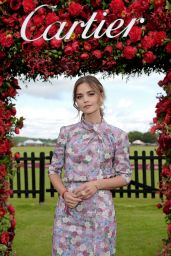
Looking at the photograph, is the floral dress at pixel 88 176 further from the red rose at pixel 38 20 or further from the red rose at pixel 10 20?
the red rose at pixel 10 20

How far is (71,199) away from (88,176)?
0.26 m

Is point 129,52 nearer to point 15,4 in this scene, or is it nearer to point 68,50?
point 68,50

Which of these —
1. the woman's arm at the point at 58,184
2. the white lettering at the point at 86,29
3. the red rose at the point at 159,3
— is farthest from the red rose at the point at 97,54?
the woman's arm at the point at 58,184

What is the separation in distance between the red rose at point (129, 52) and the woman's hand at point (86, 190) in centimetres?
182

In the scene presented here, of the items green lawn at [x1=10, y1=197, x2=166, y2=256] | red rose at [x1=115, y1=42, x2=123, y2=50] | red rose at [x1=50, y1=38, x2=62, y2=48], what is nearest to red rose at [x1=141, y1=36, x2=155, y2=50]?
red rose at [x1=115, y1=42, x2=123, y2=50]

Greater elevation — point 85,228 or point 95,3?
point 95,3

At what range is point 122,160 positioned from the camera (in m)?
4.18

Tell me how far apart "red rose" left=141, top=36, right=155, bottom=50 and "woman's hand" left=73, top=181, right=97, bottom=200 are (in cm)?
197

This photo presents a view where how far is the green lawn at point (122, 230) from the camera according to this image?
789cm

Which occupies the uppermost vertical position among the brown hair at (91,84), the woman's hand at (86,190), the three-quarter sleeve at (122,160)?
the brown hair at (91,84)

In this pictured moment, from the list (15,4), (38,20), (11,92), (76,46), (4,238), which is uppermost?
(15,4)

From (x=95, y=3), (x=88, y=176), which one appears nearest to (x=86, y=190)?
(x=88, y=176)

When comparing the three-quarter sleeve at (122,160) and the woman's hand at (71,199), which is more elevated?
the three-quarter sleeve at (122,160)

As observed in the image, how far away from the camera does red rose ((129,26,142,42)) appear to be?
5.30m
